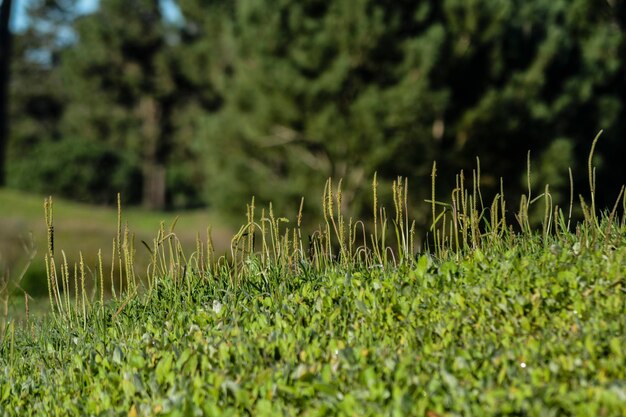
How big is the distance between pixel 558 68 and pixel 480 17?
2.67 meters

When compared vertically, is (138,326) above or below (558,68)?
below

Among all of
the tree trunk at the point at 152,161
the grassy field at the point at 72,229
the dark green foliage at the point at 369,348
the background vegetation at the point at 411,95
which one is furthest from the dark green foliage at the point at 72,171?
the dark green foliage at the point at 369,348

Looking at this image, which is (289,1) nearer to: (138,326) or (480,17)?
(480,17)

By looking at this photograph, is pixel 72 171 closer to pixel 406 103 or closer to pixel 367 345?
pixel 406 103

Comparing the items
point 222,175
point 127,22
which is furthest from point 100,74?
point 222,175

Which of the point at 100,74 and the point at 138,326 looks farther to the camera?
the point at 100,74

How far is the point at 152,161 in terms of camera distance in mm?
37375

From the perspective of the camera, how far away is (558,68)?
19.2 meters

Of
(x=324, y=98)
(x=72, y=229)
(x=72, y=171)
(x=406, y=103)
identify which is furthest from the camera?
(x=72, y=171)

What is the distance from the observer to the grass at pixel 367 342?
352 cm

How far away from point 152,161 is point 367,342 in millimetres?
34228

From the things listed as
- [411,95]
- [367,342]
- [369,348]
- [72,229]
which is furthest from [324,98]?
[369,348]

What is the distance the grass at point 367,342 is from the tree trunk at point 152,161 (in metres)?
32.8

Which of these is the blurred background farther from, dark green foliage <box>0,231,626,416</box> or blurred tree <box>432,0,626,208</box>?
dark green foliage <box>0,231,626,416</box>
